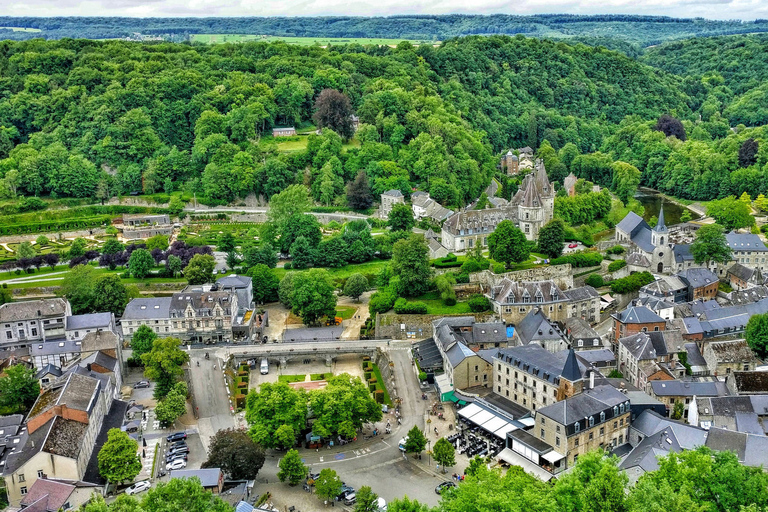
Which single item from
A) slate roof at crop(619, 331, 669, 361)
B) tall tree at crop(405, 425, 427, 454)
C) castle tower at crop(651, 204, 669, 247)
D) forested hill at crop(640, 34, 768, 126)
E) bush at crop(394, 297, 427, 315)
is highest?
forested hill at crop(640, 34, 768, 126)

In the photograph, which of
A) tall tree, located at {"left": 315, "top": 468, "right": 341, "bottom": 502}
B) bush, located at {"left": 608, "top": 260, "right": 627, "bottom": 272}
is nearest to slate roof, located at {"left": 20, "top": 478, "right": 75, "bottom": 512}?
tall tree, located at {"left": 315, "top": 468, "right": 341, "bottom": 502}

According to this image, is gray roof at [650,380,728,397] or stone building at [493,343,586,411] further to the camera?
gray roof at [650,380,728,397]

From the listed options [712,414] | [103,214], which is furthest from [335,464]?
[103,214]

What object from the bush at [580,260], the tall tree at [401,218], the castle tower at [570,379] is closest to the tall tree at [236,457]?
the castle tower at [570,379]

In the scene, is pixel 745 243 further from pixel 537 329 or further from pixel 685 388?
pixel 685 388

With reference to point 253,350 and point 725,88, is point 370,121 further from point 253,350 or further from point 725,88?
point 725,88

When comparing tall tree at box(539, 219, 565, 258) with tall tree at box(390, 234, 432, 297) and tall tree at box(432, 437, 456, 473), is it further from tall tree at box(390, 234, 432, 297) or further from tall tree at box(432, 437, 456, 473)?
tall tree at box(432, 437, 456, 473)

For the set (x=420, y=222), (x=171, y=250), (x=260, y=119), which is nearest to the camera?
(x=171, y=250)
